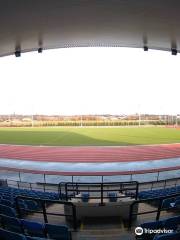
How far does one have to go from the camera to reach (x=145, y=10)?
22.5 ft

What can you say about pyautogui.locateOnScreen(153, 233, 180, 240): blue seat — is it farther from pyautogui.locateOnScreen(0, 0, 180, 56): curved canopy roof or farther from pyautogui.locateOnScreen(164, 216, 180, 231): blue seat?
pyautogui.locateOnScreen(0, 0, 180, 56): curved canopy roof

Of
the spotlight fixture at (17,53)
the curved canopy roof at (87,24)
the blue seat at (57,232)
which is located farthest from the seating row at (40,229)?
the spotlight fixture at (17,53)

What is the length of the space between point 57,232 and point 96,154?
21.0 meters

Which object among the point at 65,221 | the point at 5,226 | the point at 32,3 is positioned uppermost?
the point at 32,3

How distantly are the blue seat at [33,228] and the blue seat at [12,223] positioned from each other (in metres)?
0.08

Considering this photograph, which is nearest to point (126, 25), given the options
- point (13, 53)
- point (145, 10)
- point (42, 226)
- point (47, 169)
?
point (145, 10)

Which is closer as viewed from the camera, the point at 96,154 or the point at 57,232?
the point at 57,232

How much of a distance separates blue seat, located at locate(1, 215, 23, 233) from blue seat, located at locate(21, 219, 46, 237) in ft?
0.27

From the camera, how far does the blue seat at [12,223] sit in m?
3.84

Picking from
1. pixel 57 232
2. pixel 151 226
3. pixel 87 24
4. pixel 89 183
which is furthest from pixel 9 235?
pixel 87 24

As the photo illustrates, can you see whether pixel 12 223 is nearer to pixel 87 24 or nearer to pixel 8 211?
pixel 8 211

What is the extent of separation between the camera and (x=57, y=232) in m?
3.64

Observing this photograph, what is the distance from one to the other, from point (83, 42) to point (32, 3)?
4537 millimetres

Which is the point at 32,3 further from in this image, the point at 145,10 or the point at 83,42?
the point at 83,42
